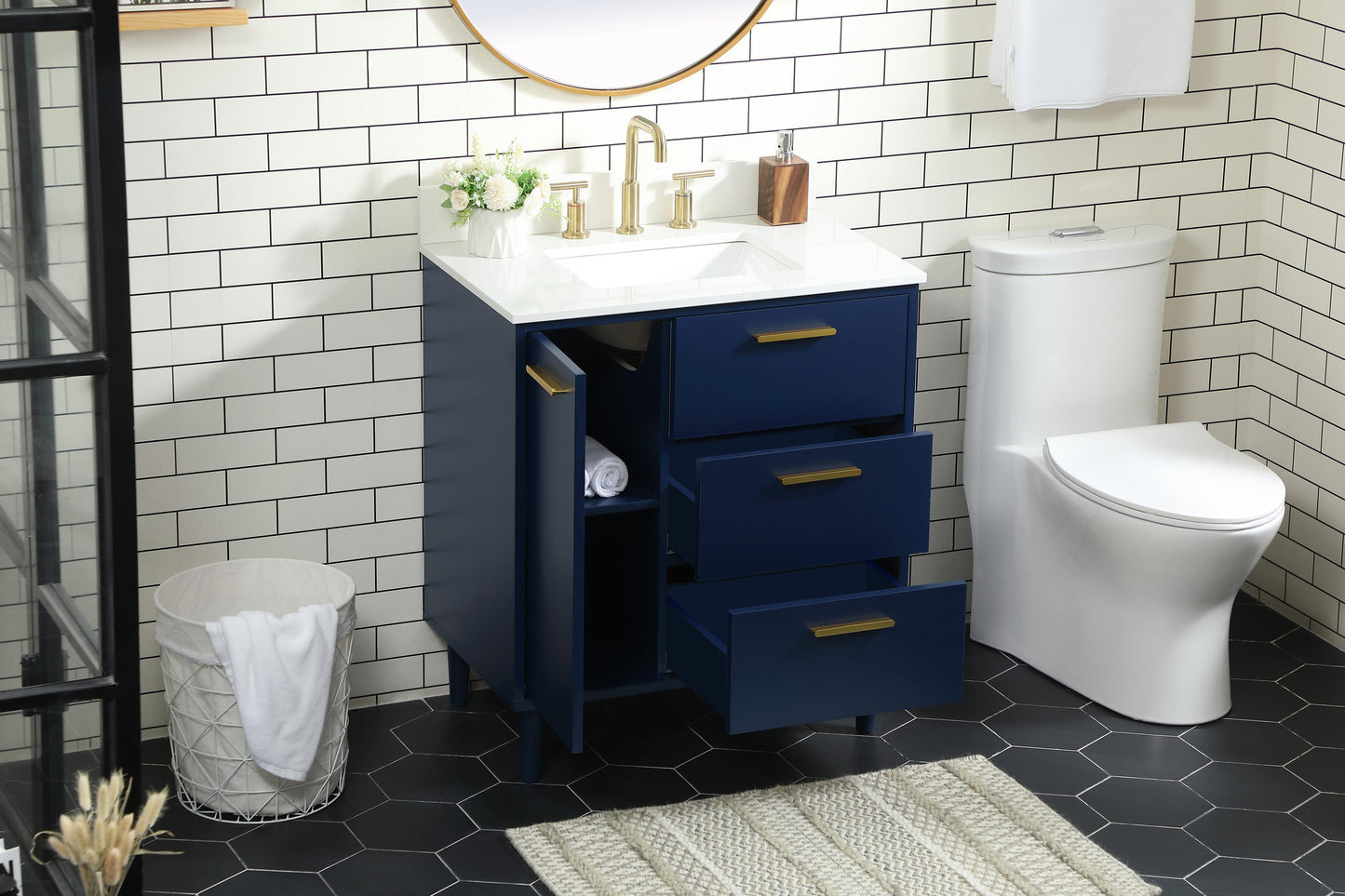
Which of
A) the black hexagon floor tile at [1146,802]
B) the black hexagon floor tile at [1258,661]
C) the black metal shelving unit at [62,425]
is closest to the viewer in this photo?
the black metal shelving unit at [62,425]

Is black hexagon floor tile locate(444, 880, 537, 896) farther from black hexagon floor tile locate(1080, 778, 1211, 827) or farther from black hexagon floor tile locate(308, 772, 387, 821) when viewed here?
black hexagon floor tile locate(1080, 778, 1211, 827)

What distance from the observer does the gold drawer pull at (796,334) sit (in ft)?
9.19

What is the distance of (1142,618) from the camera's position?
324 centimetres

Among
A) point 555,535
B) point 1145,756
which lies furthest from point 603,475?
point 1145,756

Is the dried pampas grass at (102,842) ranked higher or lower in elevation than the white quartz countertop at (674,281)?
lower

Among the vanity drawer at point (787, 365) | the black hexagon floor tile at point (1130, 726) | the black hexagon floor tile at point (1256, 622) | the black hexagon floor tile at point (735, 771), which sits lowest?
the black hexagon floor tile at point (735, 771)

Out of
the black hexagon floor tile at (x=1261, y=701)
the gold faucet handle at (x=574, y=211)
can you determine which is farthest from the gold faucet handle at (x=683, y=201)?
the black hexagon floor tile at (x=1261, y=701)

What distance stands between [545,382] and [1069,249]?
1.20 metres

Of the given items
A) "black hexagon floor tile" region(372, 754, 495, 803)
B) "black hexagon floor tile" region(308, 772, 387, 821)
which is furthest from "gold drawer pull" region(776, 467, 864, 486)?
"black hexagon floor tile" region(308, 772, 387, 821)

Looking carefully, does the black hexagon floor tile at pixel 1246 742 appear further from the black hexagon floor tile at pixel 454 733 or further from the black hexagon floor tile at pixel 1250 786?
the black hexagon floor tile at pixel 454 733

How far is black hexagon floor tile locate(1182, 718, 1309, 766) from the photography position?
3.17 m

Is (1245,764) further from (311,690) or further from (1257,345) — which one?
(311,690)

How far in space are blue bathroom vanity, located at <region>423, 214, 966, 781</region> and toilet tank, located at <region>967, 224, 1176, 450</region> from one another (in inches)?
16.8

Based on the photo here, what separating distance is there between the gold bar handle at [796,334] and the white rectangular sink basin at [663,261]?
272mm
